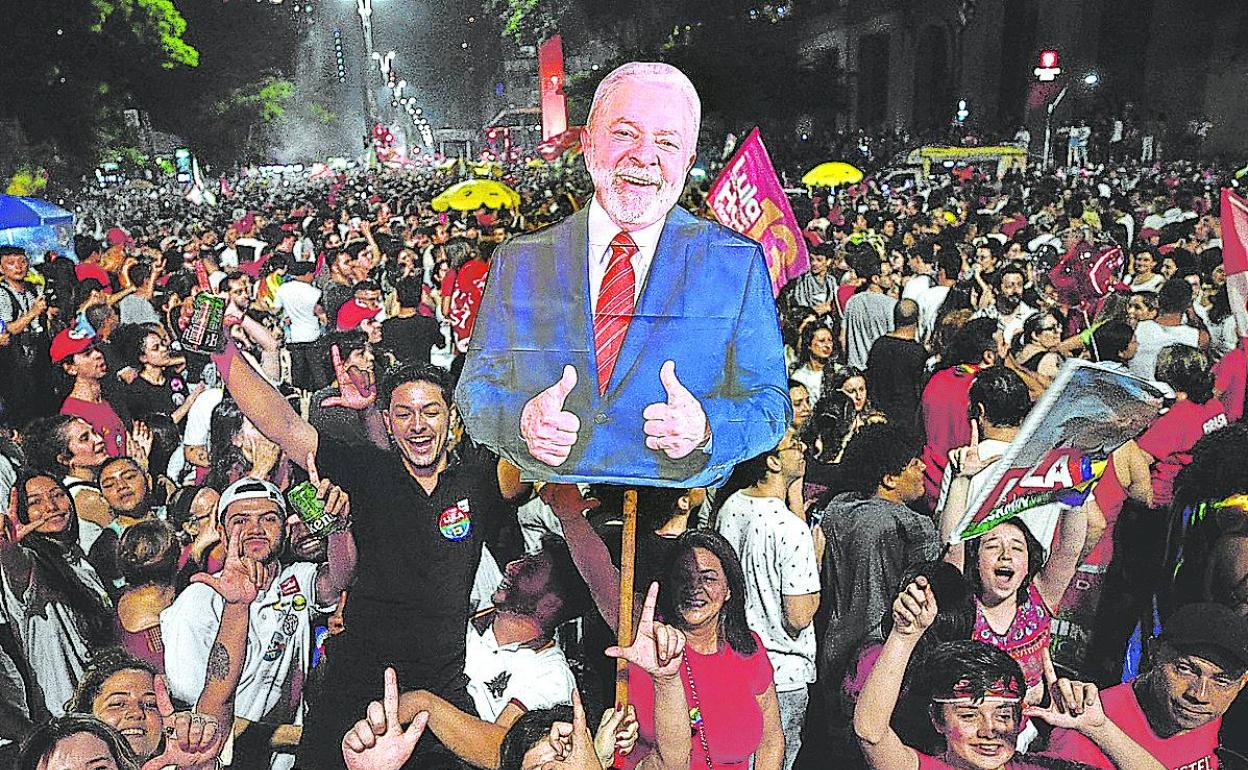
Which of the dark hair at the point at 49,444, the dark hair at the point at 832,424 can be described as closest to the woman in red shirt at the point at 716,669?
the dark hair at the point at 832,424

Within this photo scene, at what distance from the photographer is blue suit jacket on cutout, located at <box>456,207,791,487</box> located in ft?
8.74

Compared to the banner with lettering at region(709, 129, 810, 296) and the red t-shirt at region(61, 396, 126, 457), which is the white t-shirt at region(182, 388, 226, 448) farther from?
the banner with lettering at region(709, 129, 810, 296)

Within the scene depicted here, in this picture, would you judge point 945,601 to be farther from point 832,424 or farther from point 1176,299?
point 1176,299

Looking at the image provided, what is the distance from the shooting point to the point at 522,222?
278 cm

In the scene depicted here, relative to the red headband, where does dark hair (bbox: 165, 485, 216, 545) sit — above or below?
above

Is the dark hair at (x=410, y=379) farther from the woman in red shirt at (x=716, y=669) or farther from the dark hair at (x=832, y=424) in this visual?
the dark hair at (x=832, y=424)

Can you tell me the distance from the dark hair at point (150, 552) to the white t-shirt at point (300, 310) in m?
0.67

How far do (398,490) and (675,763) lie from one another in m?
1.09

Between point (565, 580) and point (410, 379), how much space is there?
69cm

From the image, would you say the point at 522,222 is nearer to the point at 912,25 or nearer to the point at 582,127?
the point at 582,127

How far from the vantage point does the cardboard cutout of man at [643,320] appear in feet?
8.70

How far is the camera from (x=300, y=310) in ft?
9.50

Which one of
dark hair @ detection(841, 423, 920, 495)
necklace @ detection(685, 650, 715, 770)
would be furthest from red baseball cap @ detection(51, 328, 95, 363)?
dark hair @ detection(841, 423, 920, 495)

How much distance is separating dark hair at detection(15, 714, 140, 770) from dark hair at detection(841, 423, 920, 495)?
2.15 metres
